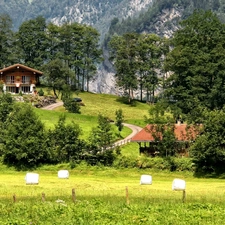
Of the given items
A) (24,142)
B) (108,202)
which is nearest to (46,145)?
(24,142)

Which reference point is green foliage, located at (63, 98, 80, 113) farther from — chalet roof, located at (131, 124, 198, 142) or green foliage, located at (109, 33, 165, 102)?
chalet roof, located at (131, 124, 198, 142)

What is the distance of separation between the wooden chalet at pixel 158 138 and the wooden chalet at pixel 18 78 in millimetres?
54569

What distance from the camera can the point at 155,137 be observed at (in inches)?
2586

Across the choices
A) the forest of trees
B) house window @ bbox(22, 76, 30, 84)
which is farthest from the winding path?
house window @ bbox(22, 76, 30, 84)

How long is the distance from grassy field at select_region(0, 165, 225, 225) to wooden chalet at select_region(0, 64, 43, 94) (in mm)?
61476

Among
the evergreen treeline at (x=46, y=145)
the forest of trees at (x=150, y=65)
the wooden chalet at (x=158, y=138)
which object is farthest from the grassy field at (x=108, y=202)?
the wooden chalet at (x=158, y=138)

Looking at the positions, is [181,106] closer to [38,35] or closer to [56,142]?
[56,142]

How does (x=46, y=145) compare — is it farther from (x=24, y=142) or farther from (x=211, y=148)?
(x=211, y=148)

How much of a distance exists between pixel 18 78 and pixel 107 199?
8261 centimetres

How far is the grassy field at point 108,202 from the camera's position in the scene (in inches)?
1224

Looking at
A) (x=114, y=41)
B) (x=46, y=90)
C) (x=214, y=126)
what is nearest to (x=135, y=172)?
(x=214, y=126)

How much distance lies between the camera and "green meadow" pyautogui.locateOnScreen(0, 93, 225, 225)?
31.2 m

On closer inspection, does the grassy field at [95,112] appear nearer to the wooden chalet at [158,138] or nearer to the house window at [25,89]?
the wooden chalet at [158,138]

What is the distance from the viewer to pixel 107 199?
3909 cm
